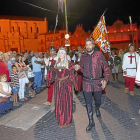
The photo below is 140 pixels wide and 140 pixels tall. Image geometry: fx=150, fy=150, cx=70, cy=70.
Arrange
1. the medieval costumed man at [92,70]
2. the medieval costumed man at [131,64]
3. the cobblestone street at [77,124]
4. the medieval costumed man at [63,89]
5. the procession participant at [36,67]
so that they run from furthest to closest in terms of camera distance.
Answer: the procession participant at [36,67] → the medieval costumed man at [131,64] → the medieval costumed man at [63,89] → the medieval costumed man at [92,70] → the cobblestone street at [77,124]

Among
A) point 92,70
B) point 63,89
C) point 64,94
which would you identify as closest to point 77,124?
point 64,94

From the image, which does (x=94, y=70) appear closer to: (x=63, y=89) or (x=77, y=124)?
(x=63, y=89)

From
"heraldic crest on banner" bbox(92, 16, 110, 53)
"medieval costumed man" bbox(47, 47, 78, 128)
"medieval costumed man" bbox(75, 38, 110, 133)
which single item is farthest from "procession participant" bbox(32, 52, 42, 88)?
"medieval costumed man" bbox(75, 38, 110, 133)

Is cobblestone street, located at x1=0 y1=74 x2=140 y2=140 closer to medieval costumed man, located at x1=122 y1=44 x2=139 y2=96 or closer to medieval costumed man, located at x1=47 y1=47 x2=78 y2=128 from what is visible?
medieval costumed man, located at x1=47 y1=47 x2=78 y2=128

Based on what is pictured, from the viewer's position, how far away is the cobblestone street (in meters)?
3.68

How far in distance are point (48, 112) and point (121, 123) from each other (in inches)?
94.6

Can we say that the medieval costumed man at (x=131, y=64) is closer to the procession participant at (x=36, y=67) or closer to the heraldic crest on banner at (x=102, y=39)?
the heraldic crest on banner at (x=102, y=39)

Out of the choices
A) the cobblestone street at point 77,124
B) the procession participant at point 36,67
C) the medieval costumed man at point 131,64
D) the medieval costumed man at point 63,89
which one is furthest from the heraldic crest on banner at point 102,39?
the procession participant at point 36,67

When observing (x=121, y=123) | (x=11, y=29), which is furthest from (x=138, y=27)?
(x=121, y=123)

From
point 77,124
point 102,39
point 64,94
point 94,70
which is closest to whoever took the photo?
point 94,70

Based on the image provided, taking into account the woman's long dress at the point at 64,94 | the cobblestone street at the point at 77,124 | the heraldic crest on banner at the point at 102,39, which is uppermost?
the heraldic crest on banner at the point at 102,39

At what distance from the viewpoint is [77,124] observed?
14.0 feet

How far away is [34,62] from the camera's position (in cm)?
832

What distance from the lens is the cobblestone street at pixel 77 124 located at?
3682 mm
